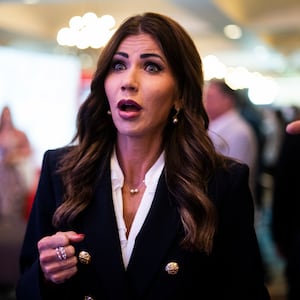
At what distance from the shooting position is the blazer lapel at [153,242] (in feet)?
4.44

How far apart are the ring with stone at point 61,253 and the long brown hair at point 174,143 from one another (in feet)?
0.64

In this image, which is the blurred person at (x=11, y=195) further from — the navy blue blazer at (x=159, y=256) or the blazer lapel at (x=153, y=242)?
the blazer lapel at (x=153, y=242)

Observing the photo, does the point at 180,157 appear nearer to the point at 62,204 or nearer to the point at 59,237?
the point at 62,204

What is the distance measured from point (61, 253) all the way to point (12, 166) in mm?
2839

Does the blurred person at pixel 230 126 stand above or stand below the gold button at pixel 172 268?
above

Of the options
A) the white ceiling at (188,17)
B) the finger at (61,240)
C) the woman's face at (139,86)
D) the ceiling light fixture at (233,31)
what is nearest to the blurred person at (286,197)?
the woman's face at (139,86)

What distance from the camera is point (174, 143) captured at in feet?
5.05

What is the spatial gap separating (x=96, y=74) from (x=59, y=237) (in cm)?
50

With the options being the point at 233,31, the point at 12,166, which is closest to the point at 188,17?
the point at 233,31

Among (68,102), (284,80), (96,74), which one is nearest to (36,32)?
(68,102)

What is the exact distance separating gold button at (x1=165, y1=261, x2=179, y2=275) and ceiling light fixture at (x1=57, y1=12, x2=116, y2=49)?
4.73 m

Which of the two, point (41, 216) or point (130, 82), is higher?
point (130, 82)

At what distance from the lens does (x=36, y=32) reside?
7652mm

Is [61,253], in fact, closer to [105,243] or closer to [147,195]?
[105,243]
